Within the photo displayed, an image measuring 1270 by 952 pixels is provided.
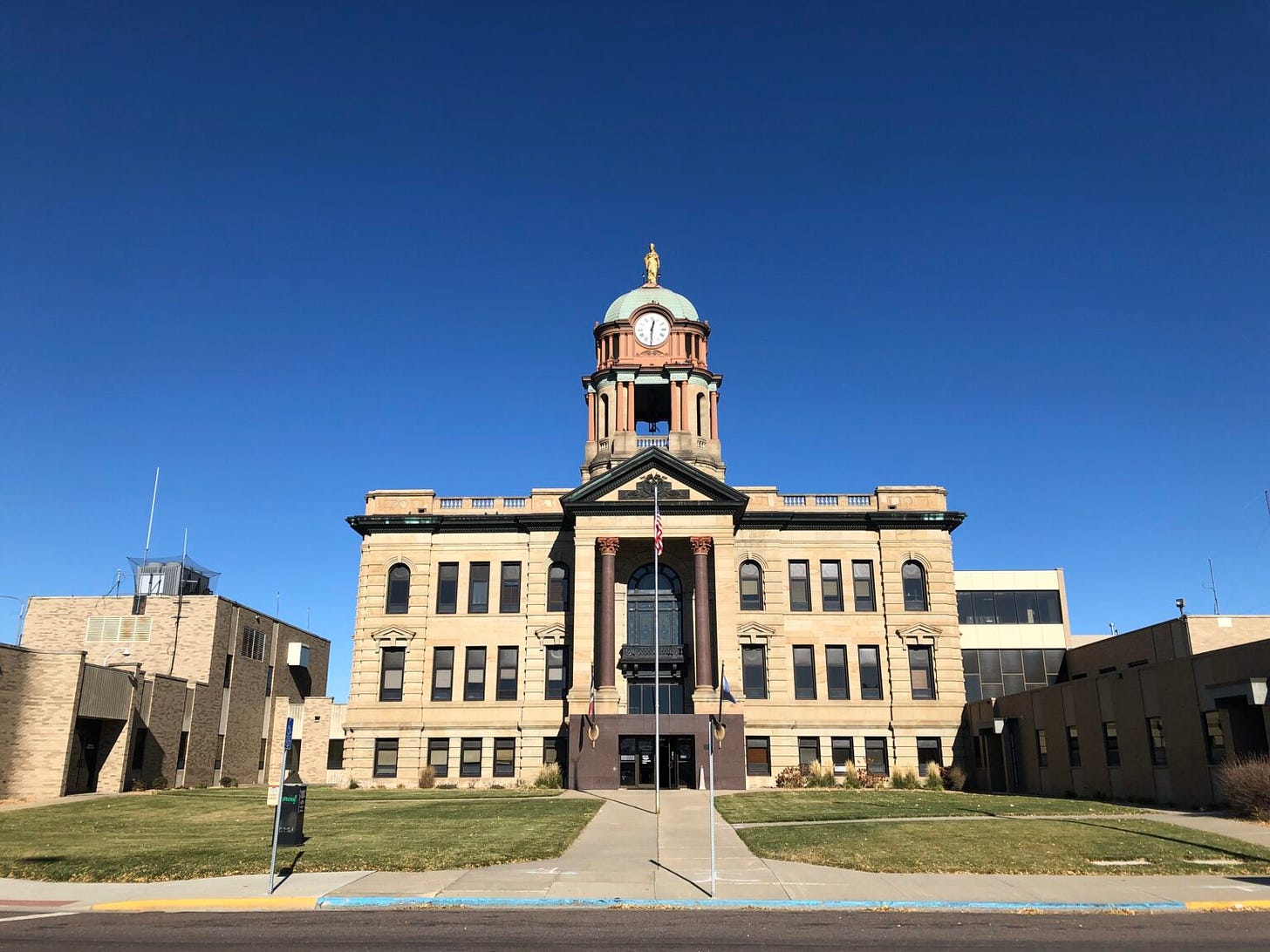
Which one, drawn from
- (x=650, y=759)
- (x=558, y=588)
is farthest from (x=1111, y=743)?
(x=558, y=588)

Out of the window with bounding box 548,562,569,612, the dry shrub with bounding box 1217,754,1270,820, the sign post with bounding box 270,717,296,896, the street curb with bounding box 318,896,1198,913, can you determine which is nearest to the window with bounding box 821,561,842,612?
the window with bounding box 548,562,569,612

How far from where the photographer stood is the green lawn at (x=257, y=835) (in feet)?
67.7

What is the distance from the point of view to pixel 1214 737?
30.9 metres

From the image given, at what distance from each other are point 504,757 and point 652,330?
87.4ft

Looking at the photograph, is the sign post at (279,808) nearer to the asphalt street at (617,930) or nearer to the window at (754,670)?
the asphalt street at (617,930)

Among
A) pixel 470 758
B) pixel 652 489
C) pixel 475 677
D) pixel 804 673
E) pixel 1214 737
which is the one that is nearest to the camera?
pixel 1214 737

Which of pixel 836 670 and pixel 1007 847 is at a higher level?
pixel 836 670

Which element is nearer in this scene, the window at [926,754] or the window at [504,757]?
the window at [926,754]

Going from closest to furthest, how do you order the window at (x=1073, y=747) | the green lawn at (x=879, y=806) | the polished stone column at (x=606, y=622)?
the green lawn at (x=879, y=806) → the window at (x=1073, y=747) → the polished stone column at (x=606, y=622)

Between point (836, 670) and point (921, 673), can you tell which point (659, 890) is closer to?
point (836, 670)

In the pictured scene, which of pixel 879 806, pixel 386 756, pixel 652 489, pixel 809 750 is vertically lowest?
pixel 879 806

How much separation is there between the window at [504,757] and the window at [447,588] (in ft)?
25.1

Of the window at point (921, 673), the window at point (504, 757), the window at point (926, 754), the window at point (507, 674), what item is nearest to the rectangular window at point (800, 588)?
the window at point (921, 673)

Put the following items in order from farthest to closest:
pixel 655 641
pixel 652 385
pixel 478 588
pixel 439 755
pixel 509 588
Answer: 1. pixel 652 385
2. pixel 478 588
3. pixel 509 588
4. pixel 439 755
5. pixel 655 641
